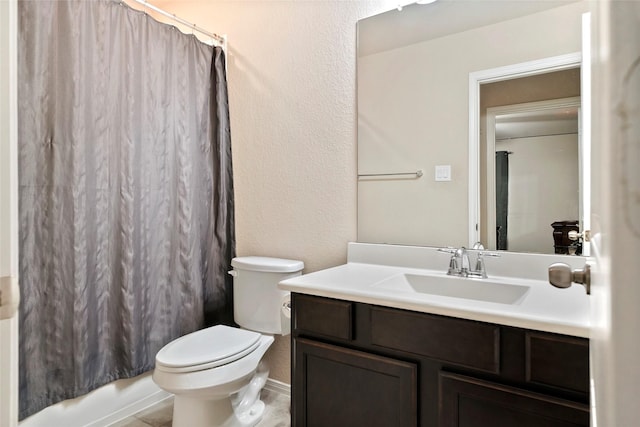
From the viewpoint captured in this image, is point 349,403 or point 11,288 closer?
point 11,288

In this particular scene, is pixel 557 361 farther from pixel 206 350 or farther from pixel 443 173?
pixel 206 350

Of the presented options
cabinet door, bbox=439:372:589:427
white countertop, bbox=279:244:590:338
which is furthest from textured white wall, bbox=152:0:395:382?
cabinet door, bbox=439:372:589:427

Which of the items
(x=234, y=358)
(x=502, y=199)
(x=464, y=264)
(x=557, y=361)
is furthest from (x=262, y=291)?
(x=557, y=361)

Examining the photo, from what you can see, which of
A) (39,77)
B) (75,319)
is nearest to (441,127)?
(39,77)

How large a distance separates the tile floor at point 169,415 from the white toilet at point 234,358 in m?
0.06

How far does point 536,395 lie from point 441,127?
3.64 ft

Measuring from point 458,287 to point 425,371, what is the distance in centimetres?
44

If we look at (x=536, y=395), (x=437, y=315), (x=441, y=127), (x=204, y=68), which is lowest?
(x=536, y=395)

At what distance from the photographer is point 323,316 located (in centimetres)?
139

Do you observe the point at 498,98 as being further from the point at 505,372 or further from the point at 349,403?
the point at 349,403

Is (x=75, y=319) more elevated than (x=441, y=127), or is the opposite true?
(x=441, y=127)

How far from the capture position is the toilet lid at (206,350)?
5.15 ft

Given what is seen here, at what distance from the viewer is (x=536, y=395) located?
1014 millimetres

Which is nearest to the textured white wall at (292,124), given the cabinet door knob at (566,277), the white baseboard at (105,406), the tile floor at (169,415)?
the tile floor at (169,415)
